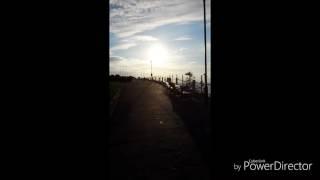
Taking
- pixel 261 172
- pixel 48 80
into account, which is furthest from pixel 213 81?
pixel 48 80

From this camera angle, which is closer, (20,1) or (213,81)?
(20,1)

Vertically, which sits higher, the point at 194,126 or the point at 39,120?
the point at 39,120

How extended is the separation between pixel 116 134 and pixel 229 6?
723 centimetres

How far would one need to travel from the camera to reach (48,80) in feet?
10.0

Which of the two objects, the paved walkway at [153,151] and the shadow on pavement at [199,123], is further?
the shadow on pavement at [199,123]

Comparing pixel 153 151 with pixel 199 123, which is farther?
pixel 199 123

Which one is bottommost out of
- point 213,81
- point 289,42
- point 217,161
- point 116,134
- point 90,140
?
point 116,134

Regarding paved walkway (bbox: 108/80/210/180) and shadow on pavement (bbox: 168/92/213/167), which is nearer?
paved walkway (bbox: 108/80/210/180)

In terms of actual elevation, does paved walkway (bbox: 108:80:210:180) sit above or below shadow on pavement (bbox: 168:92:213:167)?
below

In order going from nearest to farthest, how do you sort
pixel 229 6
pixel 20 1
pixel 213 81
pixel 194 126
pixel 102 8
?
pixel 20 1, pixel 102 8, pixel 229 6, pixel 213 81, pixel 194 126

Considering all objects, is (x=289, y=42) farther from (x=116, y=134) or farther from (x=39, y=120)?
(x=116, y=134)

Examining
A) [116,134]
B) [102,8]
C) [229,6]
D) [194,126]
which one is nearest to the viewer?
[102,8]

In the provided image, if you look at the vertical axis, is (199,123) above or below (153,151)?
above

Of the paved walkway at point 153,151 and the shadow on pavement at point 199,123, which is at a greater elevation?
the shadow on pavement at point 199,123
